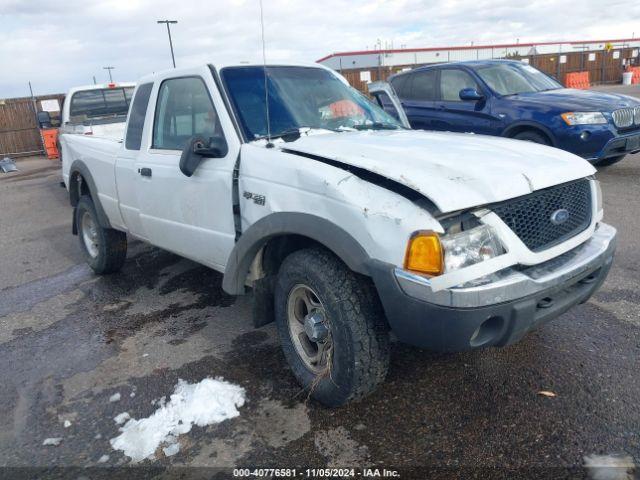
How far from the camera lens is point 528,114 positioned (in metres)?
7.47

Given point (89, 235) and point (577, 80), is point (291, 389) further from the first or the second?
point (577, 80)

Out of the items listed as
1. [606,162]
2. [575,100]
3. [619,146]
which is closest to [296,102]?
[575,100]

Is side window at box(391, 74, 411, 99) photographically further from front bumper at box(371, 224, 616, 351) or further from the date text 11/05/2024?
the date text 11/05/2024

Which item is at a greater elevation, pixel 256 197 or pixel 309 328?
pixel 256 197

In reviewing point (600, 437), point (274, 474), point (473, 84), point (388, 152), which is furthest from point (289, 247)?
point (473, 84)

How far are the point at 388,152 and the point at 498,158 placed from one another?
58 cm

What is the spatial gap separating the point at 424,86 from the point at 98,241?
5.99 m

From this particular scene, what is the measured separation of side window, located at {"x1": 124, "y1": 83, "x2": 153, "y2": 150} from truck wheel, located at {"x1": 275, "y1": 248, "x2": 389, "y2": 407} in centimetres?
213

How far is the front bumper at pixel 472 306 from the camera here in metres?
2.32

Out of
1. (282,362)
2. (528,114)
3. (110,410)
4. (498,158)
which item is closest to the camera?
(498,158)

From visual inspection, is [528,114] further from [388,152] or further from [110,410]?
[110,410]

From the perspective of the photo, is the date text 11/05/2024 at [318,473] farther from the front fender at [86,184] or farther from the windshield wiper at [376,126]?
the front fender at [86,184]

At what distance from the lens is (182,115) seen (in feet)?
12.9

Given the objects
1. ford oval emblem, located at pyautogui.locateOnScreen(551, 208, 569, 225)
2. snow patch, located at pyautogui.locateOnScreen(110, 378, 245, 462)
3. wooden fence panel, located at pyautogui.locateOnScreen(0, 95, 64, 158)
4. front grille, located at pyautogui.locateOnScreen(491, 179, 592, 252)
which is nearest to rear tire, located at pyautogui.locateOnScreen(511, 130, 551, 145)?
front grille, located at pyautogui.locateOnScreen(491, 179, 592, 252)
